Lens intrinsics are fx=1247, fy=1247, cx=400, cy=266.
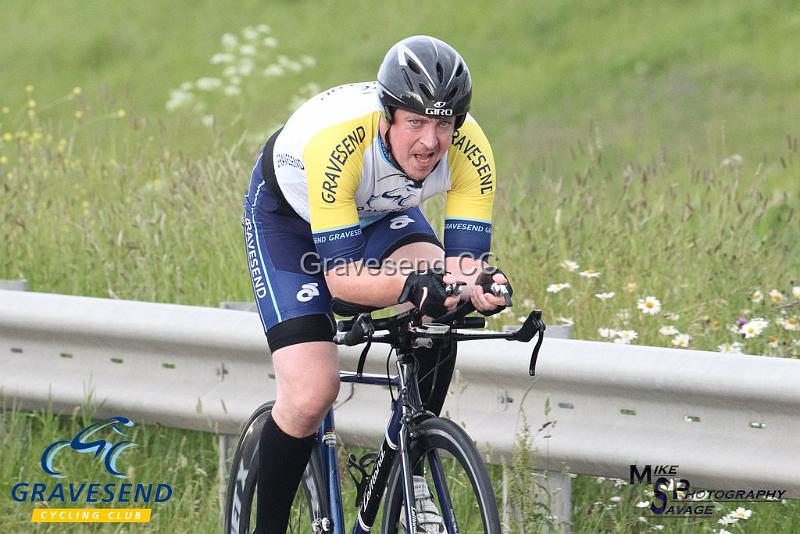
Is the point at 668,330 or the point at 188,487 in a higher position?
the point at 668,330

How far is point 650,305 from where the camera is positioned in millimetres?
5844

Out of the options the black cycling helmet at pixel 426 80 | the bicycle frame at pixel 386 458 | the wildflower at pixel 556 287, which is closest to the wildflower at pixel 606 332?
the wildflower at pixel 556 287

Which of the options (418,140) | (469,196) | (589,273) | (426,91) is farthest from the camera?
(589,273)

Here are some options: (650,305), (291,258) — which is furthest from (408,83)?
(650,305)

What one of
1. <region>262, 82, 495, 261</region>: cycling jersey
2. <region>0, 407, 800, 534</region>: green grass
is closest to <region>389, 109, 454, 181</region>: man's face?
<region>262, 82, 495, 261</region>: cycling jersey

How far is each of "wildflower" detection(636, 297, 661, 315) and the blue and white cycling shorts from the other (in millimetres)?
1587

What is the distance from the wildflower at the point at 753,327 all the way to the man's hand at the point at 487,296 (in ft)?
7.16

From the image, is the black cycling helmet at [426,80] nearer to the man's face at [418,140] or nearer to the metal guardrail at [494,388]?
the man's face at [418,140]

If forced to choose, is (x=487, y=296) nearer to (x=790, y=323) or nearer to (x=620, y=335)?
(x=620, y=335)

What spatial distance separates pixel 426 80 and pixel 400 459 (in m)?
1.21

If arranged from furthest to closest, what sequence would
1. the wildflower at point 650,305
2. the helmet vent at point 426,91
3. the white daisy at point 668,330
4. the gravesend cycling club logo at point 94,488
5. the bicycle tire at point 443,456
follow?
the wildflower at point 650,305
the white daisy at point 668,330
the gravesend cycling club logo at point 94,488
the helmet vent at point 426,91
the bicycle tire at point 443,456

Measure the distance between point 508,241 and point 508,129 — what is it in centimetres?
1129

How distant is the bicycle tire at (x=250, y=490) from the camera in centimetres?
457

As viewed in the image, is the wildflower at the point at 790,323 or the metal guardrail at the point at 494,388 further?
the wildflower at the point at 790,323
